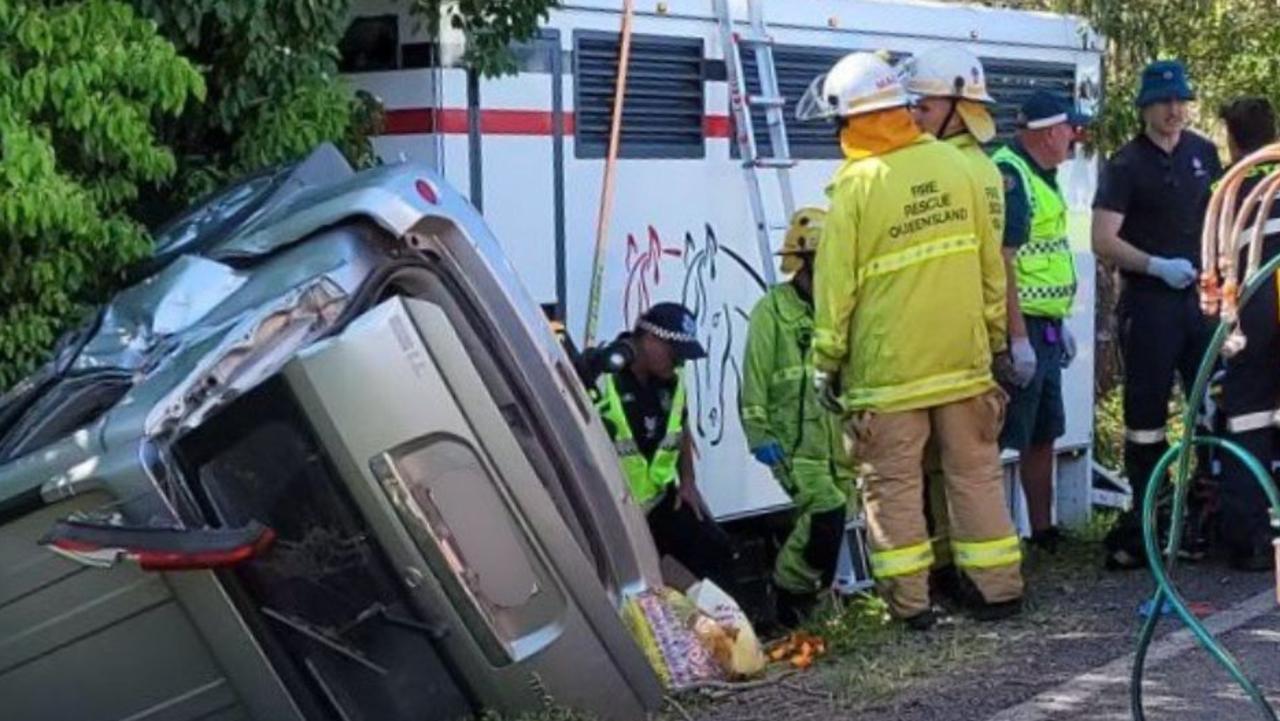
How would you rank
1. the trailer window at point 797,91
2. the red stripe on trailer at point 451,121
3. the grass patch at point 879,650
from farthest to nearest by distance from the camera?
the trailer window at point 797,91 → the red stripe on trailer at point 451,121 → the grass patch at point 879,650

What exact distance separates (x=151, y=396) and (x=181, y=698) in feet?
2.33

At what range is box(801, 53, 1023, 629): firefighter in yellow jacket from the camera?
7125mm

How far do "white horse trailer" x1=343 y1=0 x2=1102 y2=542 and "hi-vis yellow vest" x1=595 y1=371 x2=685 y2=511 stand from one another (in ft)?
1.19

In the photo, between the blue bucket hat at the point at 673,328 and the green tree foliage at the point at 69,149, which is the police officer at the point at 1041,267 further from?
the green tree foliage at the point at 69,149

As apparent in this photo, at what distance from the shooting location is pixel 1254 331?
8.35m

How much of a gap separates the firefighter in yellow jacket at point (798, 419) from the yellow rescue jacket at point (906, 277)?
59 centimetres

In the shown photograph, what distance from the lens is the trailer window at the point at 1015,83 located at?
10.1 m

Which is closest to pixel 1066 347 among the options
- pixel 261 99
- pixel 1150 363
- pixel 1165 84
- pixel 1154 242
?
pixel 1150 363

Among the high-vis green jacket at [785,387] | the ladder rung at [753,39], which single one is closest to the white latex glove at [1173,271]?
the high-vis green jacket at [785,387]

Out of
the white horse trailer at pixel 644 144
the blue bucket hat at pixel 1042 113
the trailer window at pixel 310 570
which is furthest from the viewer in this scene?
the blue bucket hat at pixel 1042 113

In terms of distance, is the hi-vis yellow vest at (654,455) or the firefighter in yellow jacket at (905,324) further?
the hi-vis yellow vest at (654,455)

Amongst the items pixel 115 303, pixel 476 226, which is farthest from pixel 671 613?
pixel 115 303

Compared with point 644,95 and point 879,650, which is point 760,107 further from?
point 879,650

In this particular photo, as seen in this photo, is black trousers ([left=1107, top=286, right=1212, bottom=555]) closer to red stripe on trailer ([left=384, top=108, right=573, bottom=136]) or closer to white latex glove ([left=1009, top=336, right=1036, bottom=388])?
white latex glove ([left=1009, top=336, right=1036, bottom=388])
